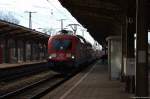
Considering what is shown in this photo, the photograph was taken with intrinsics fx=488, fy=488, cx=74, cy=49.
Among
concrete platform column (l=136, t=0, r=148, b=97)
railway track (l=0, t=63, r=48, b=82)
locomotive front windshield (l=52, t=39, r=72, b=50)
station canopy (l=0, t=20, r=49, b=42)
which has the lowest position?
railway track (l=0, t=63, r=48, b=82)

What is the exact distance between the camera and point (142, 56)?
11094mm

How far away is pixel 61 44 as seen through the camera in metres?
34.5

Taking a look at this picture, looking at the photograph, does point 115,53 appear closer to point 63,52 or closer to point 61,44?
point 63,52

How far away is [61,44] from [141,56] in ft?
77.1

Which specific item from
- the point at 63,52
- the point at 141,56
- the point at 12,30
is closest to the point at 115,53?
the point at 63,52

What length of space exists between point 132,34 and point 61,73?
18.3 m

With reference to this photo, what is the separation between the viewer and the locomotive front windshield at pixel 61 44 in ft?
113

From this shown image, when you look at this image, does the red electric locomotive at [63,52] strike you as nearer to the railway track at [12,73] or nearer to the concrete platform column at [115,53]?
the railway track at [12,73]

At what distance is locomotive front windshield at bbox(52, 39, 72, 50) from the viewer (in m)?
34.3

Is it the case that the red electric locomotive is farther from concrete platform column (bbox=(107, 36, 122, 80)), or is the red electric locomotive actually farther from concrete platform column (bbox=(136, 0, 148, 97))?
concrete platform column (bbox=(136, 0, 148, 97))

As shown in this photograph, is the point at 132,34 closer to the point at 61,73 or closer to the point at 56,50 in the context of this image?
the point at 56,50

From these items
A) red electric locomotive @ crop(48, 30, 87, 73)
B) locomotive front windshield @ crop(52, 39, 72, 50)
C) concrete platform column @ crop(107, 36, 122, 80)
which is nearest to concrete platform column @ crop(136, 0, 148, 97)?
concrete platform column @ crop(107, 36, 122, 80)

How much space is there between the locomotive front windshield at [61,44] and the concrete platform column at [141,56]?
23255 millimetres

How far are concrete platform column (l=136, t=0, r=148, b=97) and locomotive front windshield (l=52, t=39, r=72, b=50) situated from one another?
2325 centimetres
